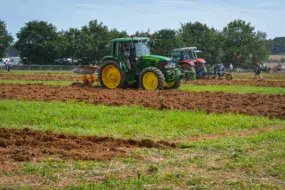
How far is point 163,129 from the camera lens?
11188 millimetres

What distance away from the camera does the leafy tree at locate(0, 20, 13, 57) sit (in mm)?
70275

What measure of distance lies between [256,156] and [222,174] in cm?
132

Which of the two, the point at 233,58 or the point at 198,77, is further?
the point at 233,58

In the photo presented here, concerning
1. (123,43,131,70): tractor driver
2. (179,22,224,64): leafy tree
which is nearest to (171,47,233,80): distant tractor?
(123,43,131,70): tractor driver

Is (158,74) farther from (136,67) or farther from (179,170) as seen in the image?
(179,170)

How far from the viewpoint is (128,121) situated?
40.0ft

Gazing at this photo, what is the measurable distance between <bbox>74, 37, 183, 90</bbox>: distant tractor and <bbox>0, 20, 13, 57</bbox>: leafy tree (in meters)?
51.0

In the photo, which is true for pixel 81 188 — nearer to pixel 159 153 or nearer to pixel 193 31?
pixel 159 153

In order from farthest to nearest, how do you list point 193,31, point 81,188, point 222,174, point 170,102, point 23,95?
point 193,31
point 23,95
point 170,102
point 222,174
point 81,188

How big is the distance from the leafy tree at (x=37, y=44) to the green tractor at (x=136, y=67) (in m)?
46.6

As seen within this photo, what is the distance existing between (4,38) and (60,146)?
65011 millimetres

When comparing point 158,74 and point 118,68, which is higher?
point 118,68

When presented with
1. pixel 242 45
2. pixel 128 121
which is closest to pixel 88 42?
pixel 242 45

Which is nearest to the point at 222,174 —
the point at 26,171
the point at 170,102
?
the point at 26,171
